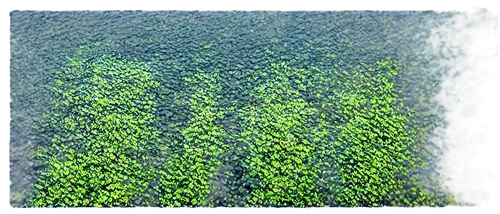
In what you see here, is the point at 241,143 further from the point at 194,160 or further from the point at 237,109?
the point at 194,160

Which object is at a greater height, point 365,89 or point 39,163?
point 365,89

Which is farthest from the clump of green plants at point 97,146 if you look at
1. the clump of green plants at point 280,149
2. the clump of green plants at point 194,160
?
the clump of green plants at point 280,149

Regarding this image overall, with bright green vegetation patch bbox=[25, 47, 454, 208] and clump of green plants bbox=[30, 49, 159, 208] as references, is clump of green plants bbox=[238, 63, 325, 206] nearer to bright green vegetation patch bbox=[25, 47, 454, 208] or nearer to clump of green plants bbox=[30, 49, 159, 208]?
bright green vegetation patch bbox=[25, 47, 454, 208]

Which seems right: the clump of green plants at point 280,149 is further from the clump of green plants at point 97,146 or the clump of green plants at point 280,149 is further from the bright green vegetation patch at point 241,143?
the clump of green plants at point 97,146

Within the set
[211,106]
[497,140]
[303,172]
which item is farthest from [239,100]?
[497,140]

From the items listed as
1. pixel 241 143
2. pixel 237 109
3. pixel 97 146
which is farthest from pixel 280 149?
pixel 97 146

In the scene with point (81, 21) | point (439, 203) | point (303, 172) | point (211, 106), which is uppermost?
point (81, 21)

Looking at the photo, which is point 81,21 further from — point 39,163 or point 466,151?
point 466,151

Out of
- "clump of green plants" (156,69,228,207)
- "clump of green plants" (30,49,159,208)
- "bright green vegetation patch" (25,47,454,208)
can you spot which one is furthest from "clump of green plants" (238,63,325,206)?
"clump of green plants" (30,49,159,208)
